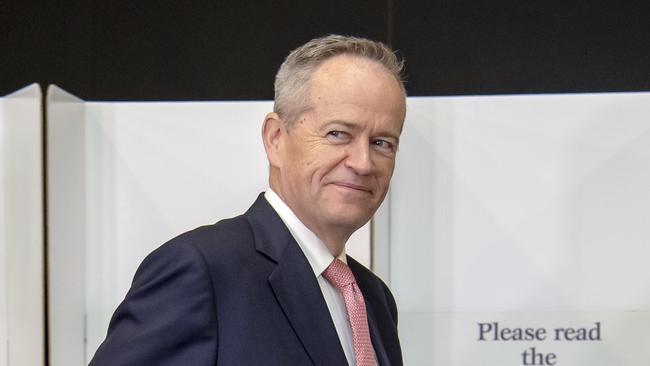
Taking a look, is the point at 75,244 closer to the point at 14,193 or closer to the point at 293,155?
the point at 14,193

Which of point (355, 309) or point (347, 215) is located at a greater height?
point (347, 215)

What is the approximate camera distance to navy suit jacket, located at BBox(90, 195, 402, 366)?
1.10 m

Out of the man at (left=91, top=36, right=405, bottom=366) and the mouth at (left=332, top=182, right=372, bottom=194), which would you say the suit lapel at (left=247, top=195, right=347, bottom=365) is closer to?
the man at (left=91, top=36, right=405, bottom=366)

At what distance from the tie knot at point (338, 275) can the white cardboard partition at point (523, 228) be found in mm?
632

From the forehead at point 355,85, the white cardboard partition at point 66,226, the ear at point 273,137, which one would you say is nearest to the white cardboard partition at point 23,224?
the white cardboard partition at point 66,226

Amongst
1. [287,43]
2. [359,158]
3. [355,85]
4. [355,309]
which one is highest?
[287,43]

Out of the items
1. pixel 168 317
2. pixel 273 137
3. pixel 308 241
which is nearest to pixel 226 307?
pixel 168 317

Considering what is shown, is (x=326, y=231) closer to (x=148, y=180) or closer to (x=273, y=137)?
(x=273, y=137)

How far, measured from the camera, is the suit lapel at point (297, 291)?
3.93ft

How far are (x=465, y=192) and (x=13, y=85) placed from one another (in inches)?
62.7

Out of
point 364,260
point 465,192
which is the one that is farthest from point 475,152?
point 364,260

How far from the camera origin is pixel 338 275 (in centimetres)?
135

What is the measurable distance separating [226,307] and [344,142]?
1.04 ft

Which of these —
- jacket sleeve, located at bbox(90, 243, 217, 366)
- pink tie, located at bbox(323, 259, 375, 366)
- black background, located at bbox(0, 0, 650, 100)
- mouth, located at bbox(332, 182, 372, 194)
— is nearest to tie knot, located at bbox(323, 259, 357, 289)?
pink tie, located at bbox(323, 259, 375, 366)
